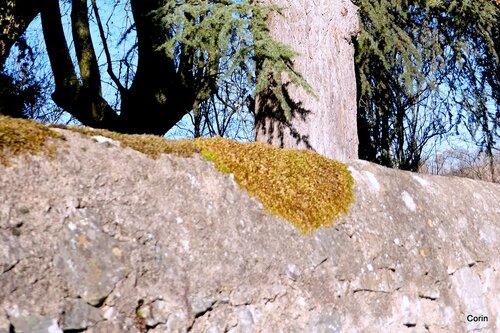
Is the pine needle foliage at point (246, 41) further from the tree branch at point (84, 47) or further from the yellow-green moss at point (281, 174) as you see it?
the tree branch at point (84, 47)

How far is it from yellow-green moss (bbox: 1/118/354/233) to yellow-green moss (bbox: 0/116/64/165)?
31 cm

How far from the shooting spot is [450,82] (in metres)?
9.11

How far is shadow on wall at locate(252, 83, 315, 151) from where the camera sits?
4.69 meters

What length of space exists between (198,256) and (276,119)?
2.50 m

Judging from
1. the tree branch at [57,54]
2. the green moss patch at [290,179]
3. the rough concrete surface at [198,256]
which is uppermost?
the tree branch at [57,54]

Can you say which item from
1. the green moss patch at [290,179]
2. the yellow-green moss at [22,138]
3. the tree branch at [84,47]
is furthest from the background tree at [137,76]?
the yellow-green moss at [22,138]

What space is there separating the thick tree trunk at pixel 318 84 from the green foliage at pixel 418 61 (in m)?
0.84

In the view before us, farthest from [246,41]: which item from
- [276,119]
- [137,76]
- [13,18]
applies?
[13,18]

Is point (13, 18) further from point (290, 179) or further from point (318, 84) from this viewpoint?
point (290, 179)

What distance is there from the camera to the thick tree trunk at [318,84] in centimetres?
471

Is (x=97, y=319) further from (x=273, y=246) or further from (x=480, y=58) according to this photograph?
(x=480, y=58)

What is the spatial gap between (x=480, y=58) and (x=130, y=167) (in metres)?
Answer: 7.00

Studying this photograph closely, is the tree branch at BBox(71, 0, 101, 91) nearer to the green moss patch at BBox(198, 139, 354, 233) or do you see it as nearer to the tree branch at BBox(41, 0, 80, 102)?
the tree branch at BBox(41, 0, 80, 102)

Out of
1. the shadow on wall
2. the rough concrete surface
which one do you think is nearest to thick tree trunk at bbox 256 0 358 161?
the shadow on wall
